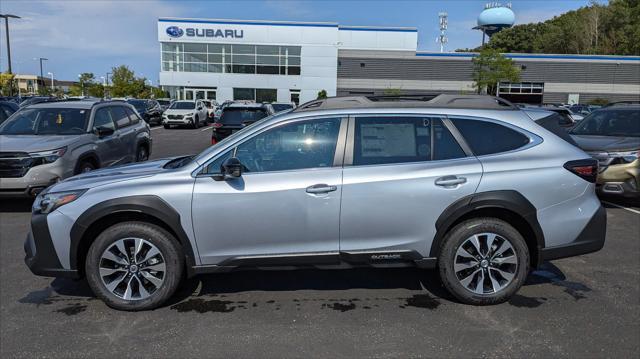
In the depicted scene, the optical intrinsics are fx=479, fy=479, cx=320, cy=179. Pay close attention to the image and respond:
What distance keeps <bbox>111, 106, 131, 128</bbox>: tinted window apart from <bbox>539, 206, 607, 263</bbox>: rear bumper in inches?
322

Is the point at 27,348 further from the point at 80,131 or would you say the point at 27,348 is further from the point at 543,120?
the point at 80,131

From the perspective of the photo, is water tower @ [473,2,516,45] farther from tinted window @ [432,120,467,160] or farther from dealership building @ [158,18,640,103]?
tinted window @ [432,120,467,160]

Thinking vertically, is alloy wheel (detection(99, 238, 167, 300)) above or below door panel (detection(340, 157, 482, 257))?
below

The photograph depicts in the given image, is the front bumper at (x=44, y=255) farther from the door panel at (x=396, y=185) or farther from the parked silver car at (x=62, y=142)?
the parked silver car at (x=62, y=142)

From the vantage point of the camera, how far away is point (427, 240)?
158 inches

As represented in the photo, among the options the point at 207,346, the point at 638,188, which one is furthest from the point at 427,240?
the point at 638,188

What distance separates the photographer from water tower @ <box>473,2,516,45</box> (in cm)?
8319

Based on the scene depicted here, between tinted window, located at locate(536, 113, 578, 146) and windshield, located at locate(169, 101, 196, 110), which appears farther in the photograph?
windshield, located at locate(169, 101, 196, 110)

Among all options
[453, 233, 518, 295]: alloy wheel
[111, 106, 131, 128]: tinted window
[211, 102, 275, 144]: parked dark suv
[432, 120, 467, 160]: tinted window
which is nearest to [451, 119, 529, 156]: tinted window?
[432, 120, 467, 160]: tinted window

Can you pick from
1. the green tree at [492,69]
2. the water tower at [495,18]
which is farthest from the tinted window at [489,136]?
the water tower at [495,18]

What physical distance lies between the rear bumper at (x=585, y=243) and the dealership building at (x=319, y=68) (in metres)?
49.7

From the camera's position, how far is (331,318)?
12.9 feet

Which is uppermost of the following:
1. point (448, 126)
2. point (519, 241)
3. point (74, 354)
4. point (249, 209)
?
point (448, 126)

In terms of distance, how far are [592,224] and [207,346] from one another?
333cm
